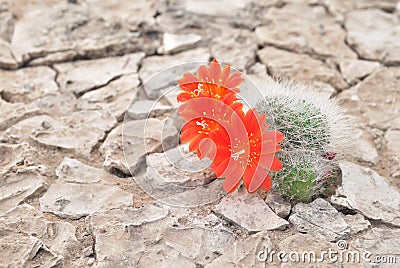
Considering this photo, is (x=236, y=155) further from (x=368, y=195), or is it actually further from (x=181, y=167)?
(x=368, y=195)

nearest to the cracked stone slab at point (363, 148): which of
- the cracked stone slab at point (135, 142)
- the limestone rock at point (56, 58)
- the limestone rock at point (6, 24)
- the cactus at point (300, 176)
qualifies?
the cactus at point (300, 176)

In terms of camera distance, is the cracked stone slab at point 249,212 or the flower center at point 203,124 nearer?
the cracked stone slab at point 249,212

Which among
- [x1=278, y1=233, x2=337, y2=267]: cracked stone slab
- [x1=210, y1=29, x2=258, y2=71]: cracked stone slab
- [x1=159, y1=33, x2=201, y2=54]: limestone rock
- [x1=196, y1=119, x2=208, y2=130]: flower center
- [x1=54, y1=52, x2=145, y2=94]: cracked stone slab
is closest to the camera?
[x1=278, y1=233, x2=337, y2=267]: cracked stone slab

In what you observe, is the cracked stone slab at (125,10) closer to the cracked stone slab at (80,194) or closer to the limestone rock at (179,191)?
the cracked stone slab at (80,194)

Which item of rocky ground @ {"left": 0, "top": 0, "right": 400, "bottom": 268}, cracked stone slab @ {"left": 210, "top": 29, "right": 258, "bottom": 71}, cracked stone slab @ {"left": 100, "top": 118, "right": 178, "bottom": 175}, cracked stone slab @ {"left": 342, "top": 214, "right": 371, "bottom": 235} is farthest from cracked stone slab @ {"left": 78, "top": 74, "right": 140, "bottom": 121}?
cracked stone slab @ {"left": 342, "top": 214, "right": 371, "bottom": 235}

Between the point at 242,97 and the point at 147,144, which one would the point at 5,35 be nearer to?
the point at 147,144

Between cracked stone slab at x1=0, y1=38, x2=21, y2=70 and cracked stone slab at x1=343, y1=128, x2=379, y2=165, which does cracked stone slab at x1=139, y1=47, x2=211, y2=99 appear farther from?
cracked stone slab at x1=343, y1=128, x2=379, y2=165
